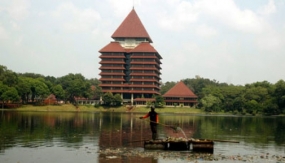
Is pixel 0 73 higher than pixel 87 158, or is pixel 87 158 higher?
pixel 0 73

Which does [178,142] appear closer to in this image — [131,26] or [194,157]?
[194,157]

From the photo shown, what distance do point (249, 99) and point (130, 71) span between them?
50.1m

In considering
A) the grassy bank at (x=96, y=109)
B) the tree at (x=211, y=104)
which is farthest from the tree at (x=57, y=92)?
the tree at (x=211, y=104)

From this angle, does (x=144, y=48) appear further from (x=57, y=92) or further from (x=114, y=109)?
(x=57, y=92)

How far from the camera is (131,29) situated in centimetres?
17125

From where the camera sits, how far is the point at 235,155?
27.2 metres

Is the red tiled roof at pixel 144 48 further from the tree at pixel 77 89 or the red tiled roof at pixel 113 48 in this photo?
the tree at pixel 77 89

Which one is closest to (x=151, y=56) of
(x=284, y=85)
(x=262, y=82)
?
(x=262, y=82)

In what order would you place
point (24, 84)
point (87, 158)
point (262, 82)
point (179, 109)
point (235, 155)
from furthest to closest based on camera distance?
point (262, 82)
point (179, 109)
point (24, 84)
point (235, 155)
point (87, 158)

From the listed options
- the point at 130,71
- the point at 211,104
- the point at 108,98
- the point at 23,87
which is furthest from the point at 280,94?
the point at 23,87

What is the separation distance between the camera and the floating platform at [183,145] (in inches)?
1094

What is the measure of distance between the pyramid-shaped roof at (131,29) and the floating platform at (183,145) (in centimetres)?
14201

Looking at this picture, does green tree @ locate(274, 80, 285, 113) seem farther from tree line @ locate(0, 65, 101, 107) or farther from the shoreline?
tree line @ locate(0, 65, 101, 107)

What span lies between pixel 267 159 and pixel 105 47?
14262 cm
